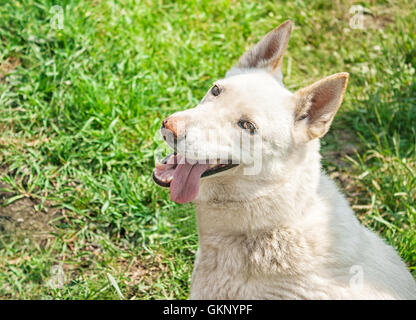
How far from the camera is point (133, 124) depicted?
13.8ft

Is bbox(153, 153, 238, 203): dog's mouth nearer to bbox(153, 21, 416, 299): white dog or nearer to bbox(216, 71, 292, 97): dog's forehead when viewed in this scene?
bbox(153, 21, 416, 299): white dog

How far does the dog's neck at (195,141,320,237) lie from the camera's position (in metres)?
2.61

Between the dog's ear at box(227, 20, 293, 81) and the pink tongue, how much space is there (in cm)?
79

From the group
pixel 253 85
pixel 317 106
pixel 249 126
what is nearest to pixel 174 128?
pixel 249 126

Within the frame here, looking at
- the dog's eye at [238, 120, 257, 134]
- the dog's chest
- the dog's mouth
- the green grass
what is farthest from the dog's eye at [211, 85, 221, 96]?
the green grass

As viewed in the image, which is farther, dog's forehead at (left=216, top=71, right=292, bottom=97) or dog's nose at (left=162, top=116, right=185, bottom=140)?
dog's forehead at (left=216, top=71, right=292, bottom=97)

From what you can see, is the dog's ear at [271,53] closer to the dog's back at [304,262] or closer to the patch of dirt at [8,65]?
the dog's back at [304,262]

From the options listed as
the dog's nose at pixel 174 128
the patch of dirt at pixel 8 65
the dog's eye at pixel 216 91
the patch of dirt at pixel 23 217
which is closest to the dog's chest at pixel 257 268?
the dog's nose at pixel 174 128

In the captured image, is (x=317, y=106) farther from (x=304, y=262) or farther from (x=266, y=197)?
(x=304, y=262)

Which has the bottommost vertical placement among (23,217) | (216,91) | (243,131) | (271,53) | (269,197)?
(23,217)

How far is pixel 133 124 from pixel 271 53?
5.47 feet

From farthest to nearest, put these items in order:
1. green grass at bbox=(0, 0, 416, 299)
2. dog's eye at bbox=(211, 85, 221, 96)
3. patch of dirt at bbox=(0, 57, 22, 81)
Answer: patch of dirt at bbox=(0, 57, 22, 81)
green grass at bbox=(0, 0, 416, 299)
dog's eye at bbox=(211, 85, 221, 96)
